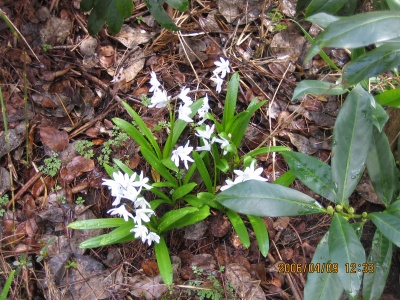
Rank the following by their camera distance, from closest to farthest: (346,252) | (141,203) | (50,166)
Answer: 1. (346,252)
2. (141,203)
3. (50,166)

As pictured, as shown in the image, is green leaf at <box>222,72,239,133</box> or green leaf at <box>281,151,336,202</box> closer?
green leaf at <box>281,151,336,202</box>

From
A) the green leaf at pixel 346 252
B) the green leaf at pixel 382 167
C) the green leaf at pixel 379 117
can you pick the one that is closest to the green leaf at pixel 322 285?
the green leaf at pixel 346 252

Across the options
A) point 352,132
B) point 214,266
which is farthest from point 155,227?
point 352,132

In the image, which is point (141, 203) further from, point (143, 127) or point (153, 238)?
point (143, 127)

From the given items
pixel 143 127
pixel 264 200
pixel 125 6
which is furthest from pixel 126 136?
pixel 264 200

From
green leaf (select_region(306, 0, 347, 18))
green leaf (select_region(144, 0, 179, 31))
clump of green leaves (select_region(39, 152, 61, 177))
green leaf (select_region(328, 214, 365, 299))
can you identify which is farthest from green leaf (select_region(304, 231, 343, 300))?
clump of green leaves (select_region(39, 152, 61, 177))

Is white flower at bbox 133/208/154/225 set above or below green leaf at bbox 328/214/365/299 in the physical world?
below

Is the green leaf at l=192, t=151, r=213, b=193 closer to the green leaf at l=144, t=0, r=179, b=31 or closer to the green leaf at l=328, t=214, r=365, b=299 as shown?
the green leaf at l=144, t=0, r=179, b=31
